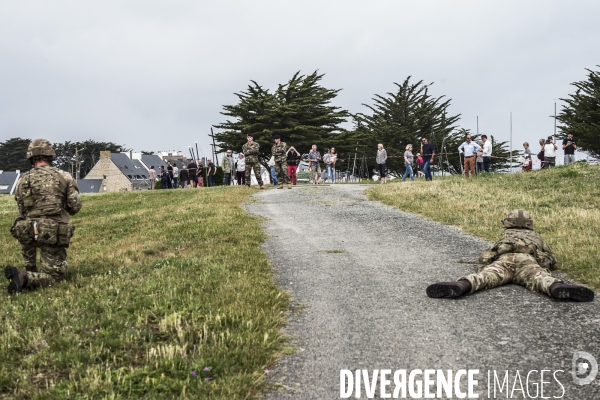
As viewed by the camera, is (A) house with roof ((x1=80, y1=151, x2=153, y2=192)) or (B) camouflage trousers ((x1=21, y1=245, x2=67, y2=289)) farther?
(A) house with roof ((x1=80, y1=151, x2=153, y2=192))

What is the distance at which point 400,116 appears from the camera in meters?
52.5

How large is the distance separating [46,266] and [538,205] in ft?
39.4

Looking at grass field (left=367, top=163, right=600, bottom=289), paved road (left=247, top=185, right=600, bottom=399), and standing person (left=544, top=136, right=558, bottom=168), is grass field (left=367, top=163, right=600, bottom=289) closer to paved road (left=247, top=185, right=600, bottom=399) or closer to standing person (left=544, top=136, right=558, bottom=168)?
paved road (left=247, top=185, right=600, bottom=399)

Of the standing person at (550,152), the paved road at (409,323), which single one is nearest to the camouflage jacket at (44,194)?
the paved road at (409,323)

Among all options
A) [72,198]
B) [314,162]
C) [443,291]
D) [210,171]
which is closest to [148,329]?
[72,198]

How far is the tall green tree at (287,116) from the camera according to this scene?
4291 cm

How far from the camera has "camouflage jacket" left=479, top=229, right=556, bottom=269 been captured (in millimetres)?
6734

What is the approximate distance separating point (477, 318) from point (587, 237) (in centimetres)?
468

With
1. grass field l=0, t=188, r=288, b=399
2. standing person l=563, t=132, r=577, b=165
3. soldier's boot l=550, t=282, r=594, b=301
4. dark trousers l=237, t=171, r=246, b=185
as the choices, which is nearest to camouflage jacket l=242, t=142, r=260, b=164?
dark trousers l=237, t=171, r=246, b=185

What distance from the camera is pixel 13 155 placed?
4021 inches

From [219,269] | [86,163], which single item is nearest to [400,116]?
[219,269]

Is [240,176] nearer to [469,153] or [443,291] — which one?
[469,153]

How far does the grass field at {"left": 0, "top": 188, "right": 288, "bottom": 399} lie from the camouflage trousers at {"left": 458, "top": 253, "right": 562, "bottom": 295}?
2401 mm

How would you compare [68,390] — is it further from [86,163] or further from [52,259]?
[86,163]
